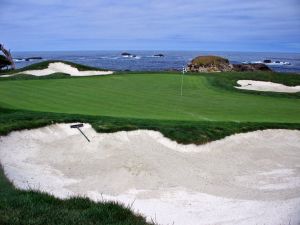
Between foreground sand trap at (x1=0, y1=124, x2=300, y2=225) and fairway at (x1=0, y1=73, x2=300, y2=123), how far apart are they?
4.90 ft

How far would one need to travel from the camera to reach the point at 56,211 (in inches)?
209

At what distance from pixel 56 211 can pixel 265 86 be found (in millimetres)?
17238

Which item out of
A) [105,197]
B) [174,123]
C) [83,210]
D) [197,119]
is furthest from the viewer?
[197,119]

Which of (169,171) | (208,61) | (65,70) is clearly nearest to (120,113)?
(169,171)

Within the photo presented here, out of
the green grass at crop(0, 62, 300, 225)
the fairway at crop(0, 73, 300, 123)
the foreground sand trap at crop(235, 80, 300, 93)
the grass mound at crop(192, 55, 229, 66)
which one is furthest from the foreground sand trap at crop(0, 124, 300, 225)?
the grass mound at crop(192, 55, 229, 66)

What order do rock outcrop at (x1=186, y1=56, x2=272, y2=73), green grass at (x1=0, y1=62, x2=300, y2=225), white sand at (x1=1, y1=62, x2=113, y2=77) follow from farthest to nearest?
rock outcrop at (x1=186, y1=56, x2=272, y2=73) < white sand at (x1=1, y1=62, x2=113, y2=77) < green grass at (x1=0, y1=62, x2=300, y2=225)

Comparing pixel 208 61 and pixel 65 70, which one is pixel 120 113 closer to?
pixel 65 70

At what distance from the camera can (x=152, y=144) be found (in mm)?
10047

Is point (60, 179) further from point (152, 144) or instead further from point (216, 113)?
point (216, 113)

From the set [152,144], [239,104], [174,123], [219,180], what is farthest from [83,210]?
[239,104]

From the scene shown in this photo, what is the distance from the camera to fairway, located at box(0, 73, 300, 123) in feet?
39.9

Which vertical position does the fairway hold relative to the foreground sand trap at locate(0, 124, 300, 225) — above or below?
above

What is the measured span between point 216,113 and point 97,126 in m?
3.88

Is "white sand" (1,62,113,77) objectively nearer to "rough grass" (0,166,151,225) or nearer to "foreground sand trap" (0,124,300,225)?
"foreground sand trap" (0,124,300,225)
